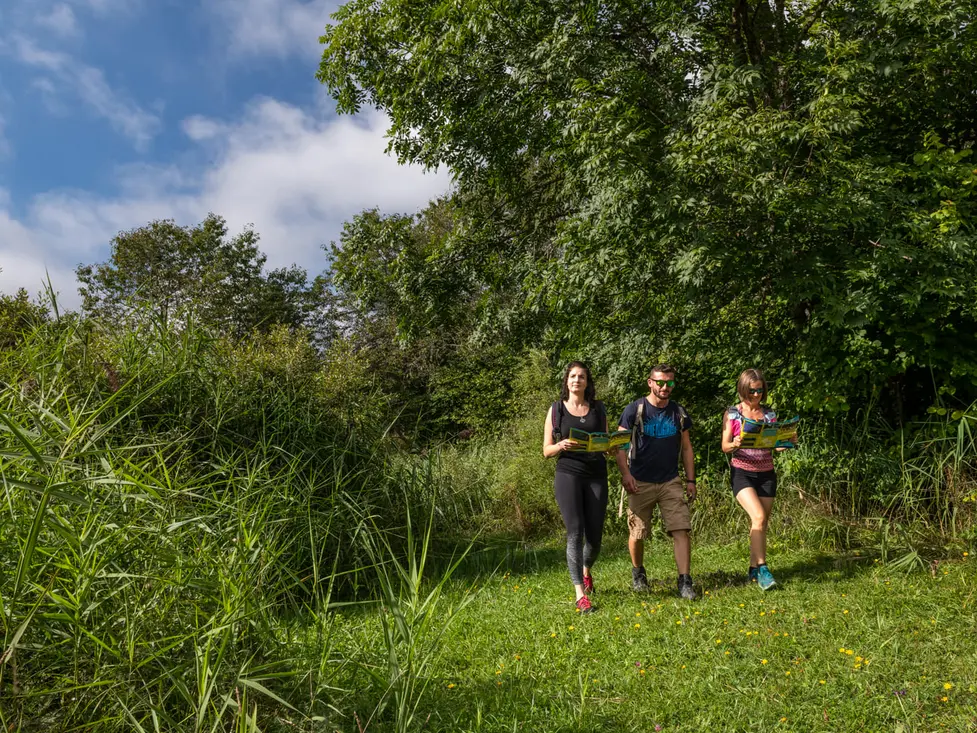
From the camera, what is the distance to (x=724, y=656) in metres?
4.19

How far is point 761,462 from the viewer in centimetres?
566

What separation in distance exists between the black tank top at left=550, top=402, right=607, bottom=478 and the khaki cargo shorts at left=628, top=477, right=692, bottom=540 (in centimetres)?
53

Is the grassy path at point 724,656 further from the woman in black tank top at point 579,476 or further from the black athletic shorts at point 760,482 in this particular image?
the black athletic shorts at point 760,482

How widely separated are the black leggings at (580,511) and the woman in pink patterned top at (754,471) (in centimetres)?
117

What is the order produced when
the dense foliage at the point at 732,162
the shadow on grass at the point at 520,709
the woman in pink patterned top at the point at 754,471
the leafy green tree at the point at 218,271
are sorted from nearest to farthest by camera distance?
the shadow on grass at the point at 520,709 < the woman in pink patterned top at the point at 754,471 < the dense foliage at the point at 732,162 < the leafy green tree at the point at 218,271

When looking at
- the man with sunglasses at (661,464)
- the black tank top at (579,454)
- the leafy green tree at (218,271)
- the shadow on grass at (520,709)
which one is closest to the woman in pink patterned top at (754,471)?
the man with sunglasses at (661,464)

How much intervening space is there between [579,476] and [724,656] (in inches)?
61.9

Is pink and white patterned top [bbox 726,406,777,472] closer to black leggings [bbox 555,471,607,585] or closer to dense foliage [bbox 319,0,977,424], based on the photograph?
black leggings [bbox 555,471,607,585]

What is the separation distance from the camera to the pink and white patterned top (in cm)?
566

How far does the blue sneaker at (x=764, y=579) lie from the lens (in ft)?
18.2

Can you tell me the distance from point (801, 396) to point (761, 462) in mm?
2006

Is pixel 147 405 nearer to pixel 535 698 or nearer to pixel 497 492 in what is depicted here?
pixel 535 698

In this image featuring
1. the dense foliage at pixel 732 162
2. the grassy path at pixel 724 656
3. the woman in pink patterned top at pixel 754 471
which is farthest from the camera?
the dense foliage at pixel 732 162

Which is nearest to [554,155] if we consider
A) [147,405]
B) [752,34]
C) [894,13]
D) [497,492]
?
[752,34]
